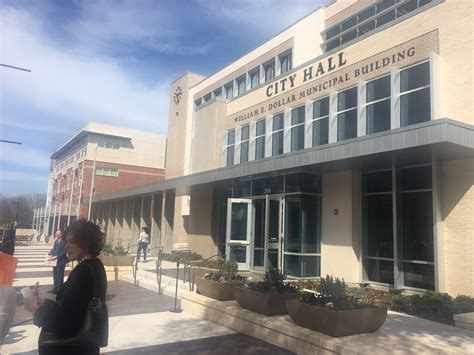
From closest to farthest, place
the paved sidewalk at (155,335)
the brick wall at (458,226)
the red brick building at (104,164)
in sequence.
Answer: the paved sidewalk at (155,335)
the brick wall at (458,226)
the red brick building at (104,164)

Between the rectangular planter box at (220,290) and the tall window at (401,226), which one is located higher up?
the tall window at (401,226)

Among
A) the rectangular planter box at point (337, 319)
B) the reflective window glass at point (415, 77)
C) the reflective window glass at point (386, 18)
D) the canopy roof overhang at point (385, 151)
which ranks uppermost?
the reflective window glass at point (386, 18)

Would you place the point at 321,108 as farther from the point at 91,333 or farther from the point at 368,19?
the point at 91,333

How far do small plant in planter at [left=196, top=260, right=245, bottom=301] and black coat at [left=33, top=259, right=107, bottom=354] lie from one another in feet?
19.5

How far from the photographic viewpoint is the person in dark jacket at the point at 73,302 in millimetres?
2746

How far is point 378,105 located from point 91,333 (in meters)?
12.8

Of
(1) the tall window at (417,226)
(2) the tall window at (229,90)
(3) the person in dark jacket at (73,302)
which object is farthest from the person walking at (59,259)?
(2) the tall window at (229,90)

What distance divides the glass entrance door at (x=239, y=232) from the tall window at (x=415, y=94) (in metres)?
7.08

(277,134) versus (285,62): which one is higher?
(285,62)

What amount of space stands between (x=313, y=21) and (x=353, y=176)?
9560mm

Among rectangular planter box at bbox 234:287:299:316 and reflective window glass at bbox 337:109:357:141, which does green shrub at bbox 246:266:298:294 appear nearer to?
rectangular planter box at bbox 234:287:299:316

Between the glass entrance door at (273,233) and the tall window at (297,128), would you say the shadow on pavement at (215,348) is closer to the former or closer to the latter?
the glass entrance door at (273,233)

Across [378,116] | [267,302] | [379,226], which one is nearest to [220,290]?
[267,302]

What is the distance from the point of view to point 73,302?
277 centimetres
